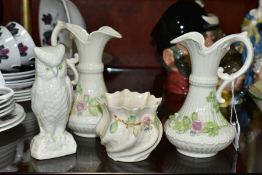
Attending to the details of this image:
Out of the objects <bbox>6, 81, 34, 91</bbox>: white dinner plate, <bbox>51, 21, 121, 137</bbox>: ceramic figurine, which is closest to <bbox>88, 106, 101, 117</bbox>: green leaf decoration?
<bbox>51, 21, 121, 137</bbox>: ceramic figurine

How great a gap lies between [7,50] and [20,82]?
0.07 metres

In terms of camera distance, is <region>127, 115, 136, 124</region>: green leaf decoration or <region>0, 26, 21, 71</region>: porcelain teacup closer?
<region>127, 115, 136, 124</region>: green leaf decoration

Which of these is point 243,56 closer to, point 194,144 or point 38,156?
point 194,144

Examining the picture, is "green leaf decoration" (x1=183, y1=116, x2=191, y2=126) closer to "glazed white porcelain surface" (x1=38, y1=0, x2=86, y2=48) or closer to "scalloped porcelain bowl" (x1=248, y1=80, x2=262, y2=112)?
"scalloped porcelain bowl" (x1=248, y1=80, x2=262, y2=112)

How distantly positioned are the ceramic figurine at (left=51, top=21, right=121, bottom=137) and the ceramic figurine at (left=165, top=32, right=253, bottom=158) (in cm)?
13

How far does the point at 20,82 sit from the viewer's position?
97cm

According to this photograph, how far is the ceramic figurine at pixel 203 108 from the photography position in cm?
76

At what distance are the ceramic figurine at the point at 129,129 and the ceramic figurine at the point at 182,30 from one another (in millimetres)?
283

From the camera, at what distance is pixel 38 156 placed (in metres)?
0.76

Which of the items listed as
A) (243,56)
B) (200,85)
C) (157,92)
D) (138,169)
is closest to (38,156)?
(138,169)

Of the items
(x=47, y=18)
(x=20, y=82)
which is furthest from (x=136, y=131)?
(x=47, y=18)

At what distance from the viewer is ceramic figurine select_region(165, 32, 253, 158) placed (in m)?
0.76

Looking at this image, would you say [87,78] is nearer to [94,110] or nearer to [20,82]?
[94,110]

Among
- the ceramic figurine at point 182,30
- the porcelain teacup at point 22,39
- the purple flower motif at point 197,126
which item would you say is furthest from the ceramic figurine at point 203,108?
the porcelain teacup at point 22,39
